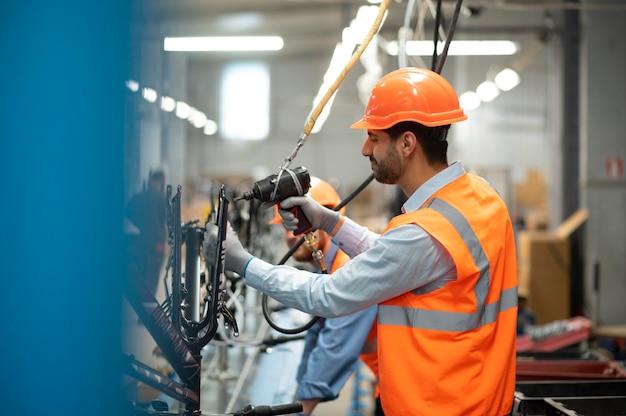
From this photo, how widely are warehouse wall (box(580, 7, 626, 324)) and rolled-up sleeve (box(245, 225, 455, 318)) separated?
7.05m

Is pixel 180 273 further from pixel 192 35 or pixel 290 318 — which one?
pixel 290 318

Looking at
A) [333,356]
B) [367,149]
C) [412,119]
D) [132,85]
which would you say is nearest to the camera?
[132,85]

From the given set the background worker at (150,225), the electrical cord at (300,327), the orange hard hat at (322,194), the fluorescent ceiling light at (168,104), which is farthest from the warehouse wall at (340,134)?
the background worker at (150,225)

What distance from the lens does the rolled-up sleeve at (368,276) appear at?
1886 millimetres

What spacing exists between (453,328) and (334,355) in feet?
3.54

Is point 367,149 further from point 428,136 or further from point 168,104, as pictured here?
point 168,104

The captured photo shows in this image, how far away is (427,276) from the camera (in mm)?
1911

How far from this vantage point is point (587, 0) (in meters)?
8.72

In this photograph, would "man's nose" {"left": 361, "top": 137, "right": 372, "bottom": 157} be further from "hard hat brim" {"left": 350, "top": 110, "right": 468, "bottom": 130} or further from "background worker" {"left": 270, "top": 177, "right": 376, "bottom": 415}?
"background worker" {"left": 270, "top": 177, "right": 376, "bottom": 415}

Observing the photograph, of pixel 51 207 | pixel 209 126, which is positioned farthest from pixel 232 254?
pixel 209 126

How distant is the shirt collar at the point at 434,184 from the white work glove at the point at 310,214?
0.29m

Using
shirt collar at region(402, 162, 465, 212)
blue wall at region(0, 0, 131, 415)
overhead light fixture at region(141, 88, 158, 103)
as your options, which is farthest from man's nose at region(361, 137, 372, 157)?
blue wall at region(0, 0, 131, 415)

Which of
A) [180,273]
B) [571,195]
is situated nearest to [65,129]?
[180,273]

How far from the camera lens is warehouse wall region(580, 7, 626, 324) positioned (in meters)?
8.41
